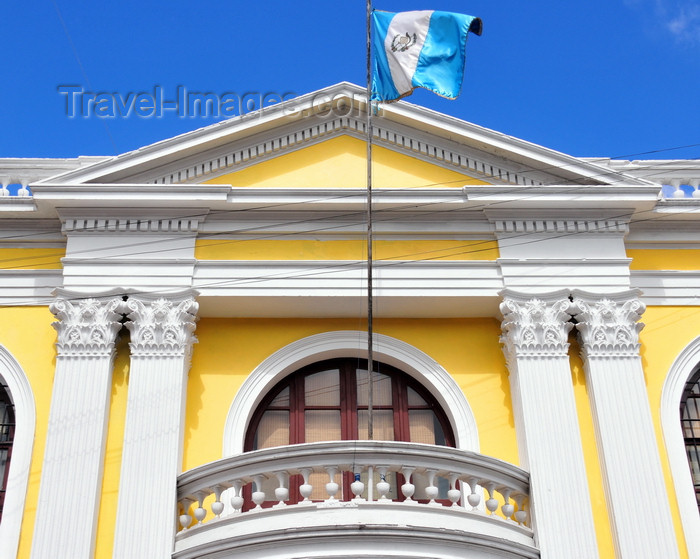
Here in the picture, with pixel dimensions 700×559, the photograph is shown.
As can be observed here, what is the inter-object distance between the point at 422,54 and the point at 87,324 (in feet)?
16.8

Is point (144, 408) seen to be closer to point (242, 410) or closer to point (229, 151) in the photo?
point (242, 410)

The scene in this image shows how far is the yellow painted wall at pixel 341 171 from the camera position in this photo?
1239cm

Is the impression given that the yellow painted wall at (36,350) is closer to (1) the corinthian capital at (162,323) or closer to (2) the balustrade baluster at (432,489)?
(1) the corinthian capital at (162,323)

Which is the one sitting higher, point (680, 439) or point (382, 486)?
point (680, 439)

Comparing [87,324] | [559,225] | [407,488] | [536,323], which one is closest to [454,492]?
[407,488]

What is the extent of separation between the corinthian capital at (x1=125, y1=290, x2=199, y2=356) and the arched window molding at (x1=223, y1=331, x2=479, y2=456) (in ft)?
3.10

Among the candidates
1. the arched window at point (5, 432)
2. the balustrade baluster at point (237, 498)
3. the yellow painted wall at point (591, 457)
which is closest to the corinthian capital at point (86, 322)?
the arched window at point (5, 432)

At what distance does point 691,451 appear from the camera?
459 inches

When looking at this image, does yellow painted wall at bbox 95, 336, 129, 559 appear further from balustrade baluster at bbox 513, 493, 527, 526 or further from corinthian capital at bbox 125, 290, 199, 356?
balustrade baluster at bbox 513, 493, 527, 526

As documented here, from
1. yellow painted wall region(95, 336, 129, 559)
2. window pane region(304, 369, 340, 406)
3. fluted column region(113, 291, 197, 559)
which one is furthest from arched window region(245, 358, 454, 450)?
yellow painted wall region(95, 336, 129, 559)

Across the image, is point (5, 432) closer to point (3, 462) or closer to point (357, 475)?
point (3, 462)

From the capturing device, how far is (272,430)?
38.8ft

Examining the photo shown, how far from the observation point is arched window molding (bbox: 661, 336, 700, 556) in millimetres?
10688

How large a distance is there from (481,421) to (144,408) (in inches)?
158
